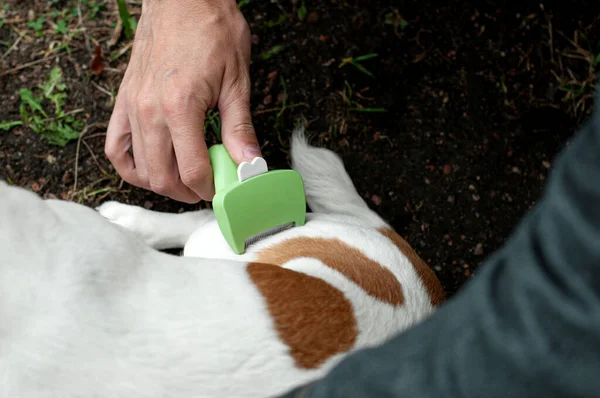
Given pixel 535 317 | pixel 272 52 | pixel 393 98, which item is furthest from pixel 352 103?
pixel 535 317

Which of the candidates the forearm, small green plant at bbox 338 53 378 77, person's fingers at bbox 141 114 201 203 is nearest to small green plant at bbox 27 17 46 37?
person's fingers at bbox 141 114 201 203

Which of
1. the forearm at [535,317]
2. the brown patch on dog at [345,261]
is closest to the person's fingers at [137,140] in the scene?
the brown patch on dog at [345,261]

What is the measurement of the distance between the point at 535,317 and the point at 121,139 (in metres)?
1.46

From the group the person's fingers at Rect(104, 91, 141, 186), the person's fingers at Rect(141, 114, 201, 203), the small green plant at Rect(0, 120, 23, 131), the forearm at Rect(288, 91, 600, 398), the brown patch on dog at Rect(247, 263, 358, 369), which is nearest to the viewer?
the forearm at Rect(288, 91, 600, 398)

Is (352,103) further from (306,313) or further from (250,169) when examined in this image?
(306,313)

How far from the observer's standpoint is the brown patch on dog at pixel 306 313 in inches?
47.9

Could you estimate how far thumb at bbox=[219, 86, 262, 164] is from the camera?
152 cm

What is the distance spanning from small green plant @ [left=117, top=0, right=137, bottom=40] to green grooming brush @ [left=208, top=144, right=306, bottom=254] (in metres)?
0.92

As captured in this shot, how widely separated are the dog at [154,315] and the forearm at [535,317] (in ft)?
1.96

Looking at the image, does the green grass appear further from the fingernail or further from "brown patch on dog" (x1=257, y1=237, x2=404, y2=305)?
"brown patch on dog" (x1=257, y1=237, x2=404, y2=305)

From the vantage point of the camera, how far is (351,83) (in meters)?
2.37

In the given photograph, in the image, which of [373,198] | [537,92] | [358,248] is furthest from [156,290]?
[537,92]

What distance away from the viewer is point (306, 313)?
126 centimetres

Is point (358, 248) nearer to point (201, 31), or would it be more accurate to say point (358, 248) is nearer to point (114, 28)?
point (201, 31)
